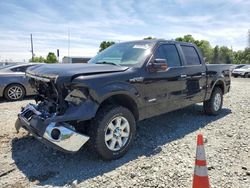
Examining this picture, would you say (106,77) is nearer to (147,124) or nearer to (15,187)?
(15,187)

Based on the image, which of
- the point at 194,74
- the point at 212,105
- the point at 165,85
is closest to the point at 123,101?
the point at 165,85

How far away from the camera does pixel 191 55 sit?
20.2 feet

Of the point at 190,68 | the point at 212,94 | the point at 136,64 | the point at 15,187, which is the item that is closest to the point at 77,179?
the point at 15,187

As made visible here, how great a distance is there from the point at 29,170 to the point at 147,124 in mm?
2901

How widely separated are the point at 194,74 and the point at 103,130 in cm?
295

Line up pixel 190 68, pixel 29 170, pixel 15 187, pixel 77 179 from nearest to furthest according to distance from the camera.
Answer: pixel 15 187 < pixel 77 179 < pixel 29 170 < pixel 190 68

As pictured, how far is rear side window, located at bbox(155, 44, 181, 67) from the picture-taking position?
5073mm

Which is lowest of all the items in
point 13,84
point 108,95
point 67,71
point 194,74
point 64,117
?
point 13,84

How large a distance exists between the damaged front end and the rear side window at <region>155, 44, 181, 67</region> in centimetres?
187

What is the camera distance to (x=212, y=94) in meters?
6.88

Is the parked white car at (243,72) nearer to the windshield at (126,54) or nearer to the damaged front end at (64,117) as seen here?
the windshield at (126,54)

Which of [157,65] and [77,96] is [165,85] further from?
[77,96]

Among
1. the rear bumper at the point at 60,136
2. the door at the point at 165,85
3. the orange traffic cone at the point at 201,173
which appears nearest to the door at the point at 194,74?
the door at the point at 165,85

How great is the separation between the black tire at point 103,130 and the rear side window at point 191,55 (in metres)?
2.42
